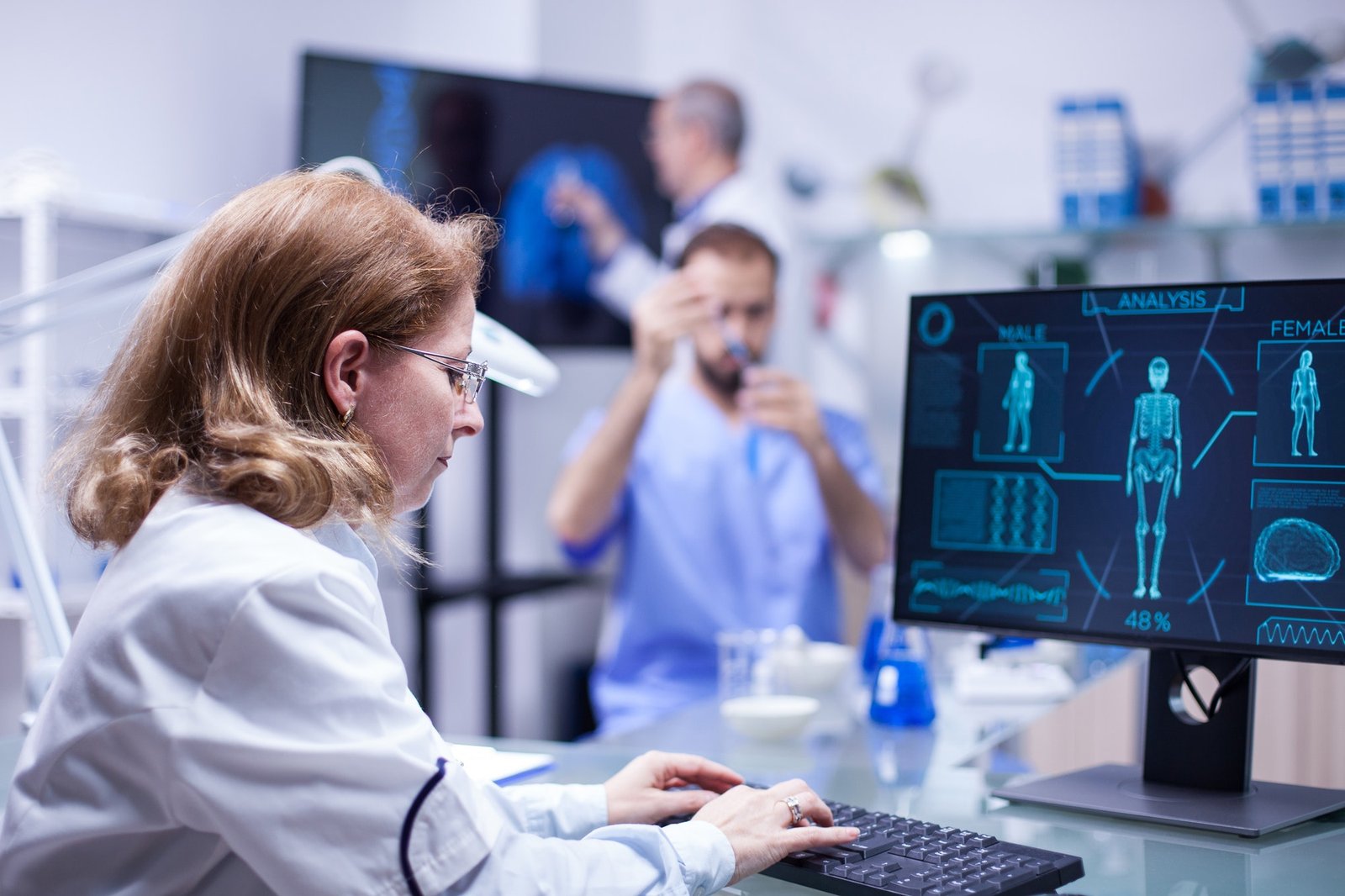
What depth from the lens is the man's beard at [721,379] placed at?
9.24ft

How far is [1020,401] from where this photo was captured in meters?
1.29

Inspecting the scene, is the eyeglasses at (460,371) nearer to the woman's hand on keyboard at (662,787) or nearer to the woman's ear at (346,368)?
the woman's ear at (346,368)

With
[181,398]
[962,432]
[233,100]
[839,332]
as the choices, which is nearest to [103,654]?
[181,398]

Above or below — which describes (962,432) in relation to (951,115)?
below

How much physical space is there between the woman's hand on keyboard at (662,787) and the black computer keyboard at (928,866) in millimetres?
150

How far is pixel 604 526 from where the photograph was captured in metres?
2.67

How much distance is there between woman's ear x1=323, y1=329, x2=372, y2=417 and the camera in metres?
0.94

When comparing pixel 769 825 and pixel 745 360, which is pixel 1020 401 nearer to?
pixel 769 825

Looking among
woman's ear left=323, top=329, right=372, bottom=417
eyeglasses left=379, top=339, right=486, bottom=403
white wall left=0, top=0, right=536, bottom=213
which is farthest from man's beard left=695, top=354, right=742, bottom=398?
woman's ear left=323, top=329, right=372, bottom=417

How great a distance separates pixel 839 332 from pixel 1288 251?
119 cm

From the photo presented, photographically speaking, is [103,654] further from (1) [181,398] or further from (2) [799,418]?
(2) [799,418]

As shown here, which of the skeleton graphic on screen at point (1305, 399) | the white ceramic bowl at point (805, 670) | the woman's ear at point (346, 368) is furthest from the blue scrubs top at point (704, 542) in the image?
the woman's ear at point (346, 368)

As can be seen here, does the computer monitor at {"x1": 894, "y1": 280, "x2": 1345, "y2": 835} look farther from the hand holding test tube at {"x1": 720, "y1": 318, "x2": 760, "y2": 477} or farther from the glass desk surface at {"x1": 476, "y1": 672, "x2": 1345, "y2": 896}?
the hand holding test tube at {"x1": 720, "y1": 318, "x2": 760, "y2": 477}

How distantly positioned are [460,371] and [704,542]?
1.78 m
